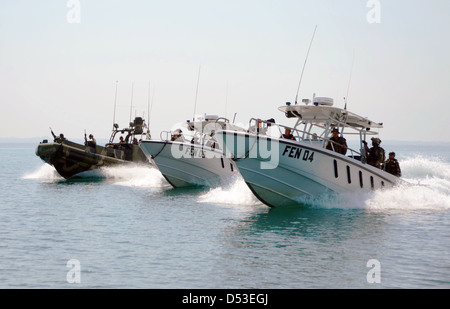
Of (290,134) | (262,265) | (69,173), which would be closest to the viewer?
(262,265)

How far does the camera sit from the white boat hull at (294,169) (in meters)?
16.5

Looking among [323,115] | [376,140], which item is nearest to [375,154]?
[376,140]

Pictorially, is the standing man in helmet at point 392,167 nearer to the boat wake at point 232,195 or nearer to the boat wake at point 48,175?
the boat wake at point 232,195

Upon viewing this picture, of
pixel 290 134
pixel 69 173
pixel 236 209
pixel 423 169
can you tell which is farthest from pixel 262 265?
pixel 423 169

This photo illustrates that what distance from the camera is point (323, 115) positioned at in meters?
17.9

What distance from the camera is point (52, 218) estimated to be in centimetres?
1762

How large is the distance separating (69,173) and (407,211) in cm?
2092

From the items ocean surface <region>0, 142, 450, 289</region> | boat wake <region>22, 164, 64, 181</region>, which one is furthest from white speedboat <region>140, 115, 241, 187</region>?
boat wake <region>22, 164, 64, 181</region>

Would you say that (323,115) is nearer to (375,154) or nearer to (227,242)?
(375,154)

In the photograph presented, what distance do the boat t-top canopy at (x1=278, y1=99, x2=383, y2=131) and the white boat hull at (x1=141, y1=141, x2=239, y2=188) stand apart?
7580 millimetres

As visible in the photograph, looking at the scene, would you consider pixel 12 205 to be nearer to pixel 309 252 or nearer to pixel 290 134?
pixel 290 134

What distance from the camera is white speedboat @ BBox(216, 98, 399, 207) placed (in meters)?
16.5

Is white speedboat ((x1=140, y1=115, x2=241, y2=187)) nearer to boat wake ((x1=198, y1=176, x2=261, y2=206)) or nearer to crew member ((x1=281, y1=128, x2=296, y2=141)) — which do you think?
boat wake ((x1=198, y1=176, x2=261, y2=206))
